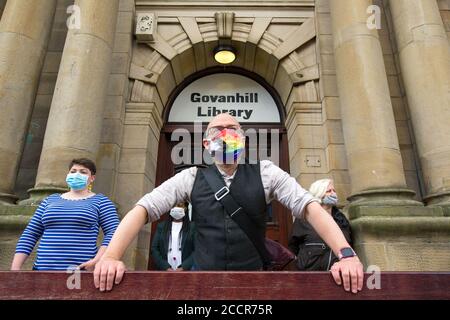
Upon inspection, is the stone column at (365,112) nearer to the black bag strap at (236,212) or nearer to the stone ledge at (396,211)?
the stone ledge at (396,211)

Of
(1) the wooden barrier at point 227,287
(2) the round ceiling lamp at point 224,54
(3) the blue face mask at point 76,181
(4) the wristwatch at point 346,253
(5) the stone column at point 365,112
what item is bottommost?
(1) the wooden barrier at point 227,287

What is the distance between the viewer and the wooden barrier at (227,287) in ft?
4.40

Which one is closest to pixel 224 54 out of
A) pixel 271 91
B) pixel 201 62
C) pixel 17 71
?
pixel 201 62

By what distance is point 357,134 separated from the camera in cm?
576

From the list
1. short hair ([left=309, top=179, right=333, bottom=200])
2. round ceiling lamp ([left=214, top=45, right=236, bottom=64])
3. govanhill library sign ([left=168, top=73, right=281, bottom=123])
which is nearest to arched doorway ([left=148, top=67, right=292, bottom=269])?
govanhill library sign ([left=168, top=73, right=281, bottom=123])

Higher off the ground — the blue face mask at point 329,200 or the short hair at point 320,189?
the short hair at point 320,189

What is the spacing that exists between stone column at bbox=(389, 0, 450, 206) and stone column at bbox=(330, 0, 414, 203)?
57 centimetres

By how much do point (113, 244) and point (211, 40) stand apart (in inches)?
260

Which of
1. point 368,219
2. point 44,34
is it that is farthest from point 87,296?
point 44,34

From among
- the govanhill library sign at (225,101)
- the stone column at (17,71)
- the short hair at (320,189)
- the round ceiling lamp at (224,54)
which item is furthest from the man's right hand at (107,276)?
the round ceiling lamp at (224,54)

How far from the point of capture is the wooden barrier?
134cm

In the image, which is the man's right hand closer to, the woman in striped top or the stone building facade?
the woman in striped top

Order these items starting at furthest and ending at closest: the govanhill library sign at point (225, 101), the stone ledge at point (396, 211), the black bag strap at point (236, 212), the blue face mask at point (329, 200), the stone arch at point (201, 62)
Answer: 1. the govanhill library sign at point (225, 101)
2. the stone arch at point (201, 62)
3. the stone ledge at point (396, 211)
4. the blue face mask at point (329, 200)
5. the black bag strap at point (236, 212)

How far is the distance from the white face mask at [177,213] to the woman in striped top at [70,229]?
177 centimetres
